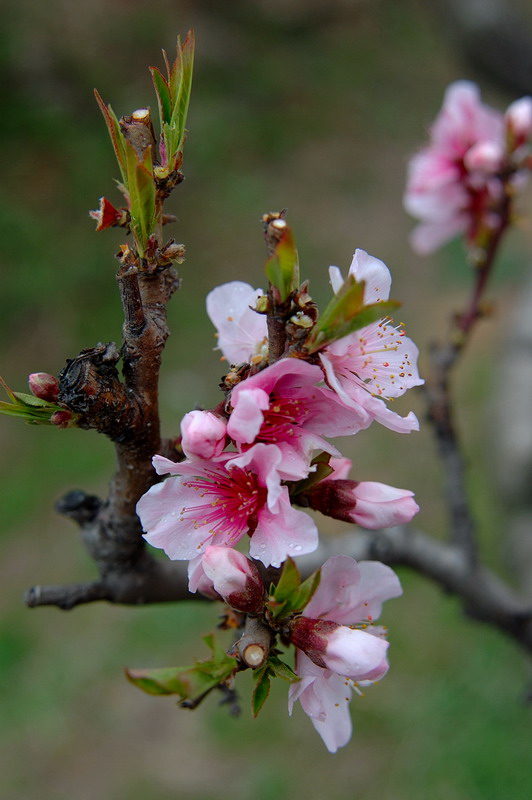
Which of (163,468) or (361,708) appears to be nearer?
(163,468)

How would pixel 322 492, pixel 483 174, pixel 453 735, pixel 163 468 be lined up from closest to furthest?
1. pixel 163 468
2. pixel 322 492
3. pixel 483 174
4. pixel 453 735

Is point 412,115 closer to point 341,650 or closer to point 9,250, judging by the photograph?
point 9,250

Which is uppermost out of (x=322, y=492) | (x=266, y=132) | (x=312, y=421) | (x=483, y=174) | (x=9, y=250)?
(x=266, y=132)

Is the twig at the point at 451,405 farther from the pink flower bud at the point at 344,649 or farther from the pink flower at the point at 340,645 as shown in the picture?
the pink flower bud at the point at 344,649

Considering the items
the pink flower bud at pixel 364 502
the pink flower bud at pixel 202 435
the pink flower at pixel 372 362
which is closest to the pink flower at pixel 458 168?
the pink flower at pixel 372 362

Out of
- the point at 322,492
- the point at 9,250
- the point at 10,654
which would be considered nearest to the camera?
the point at 322,492

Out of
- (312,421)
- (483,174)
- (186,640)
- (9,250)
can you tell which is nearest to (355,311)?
(312,421)

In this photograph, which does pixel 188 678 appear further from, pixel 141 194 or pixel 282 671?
pixel 141 194
